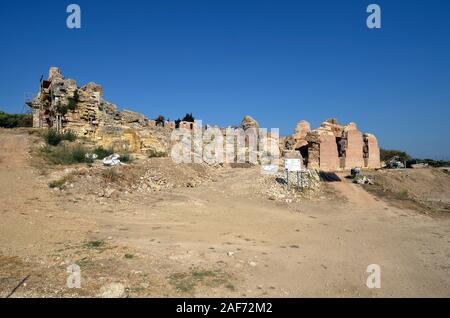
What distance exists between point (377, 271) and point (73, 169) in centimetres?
1022

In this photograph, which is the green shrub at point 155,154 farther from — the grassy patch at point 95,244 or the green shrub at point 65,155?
the grassy patch at point 95,244

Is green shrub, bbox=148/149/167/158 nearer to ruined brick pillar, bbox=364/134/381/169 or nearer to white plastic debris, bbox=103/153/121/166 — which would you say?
white plastic debris, bbox=103/153/121/166

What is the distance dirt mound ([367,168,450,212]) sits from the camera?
1471 centimetres

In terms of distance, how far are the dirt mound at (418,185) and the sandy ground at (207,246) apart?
3560 millimetres

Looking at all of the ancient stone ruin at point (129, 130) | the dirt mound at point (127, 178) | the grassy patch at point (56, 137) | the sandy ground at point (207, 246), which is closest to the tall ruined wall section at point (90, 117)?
the ancient stone ruin at point (129, 130)

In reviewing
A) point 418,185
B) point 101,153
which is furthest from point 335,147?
point 101,153

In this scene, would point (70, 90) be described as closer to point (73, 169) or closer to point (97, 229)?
point (73, 169)

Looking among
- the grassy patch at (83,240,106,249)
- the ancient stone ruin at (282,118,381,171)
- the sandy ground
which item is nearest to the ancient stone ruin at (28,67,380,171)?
the ancient stone ruin at (282,118,381,171)

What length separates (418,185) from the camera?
56.4ft

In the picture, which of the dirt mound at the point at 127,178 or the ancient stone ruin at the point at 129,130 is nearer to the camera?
the dirt mound at the point at 127,178

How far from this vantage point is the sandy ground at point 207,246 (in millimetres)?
4547

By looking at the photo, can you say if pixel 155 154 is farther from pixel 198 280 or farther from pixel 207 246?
pixel 198 280

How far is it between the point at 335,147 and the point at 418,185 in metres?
4.66

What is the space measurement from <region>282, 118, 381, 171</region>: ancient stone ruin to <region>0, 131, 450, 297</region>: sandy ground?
7.60 metres
